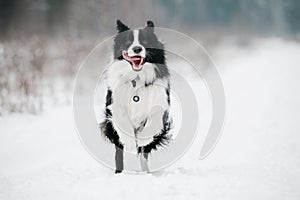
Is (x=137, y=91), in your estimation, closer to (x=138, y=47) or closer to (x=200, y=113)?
(x=138, y=47)

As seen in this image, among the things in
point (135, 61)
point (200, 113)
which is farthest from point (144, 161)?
point (200, 113)

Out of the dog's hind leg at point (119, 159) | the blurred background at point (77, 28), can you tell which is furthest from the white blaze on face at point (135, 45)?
the blurred background at point (77, 28)

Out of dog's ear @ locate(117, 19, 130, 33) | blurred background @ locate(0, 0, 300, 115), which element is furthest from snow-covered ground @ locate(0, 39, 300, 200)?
dog's ear @ locate(117, 19, 130, 33)

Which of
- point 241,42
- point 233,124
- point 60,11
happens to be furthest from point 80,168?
point 60,11

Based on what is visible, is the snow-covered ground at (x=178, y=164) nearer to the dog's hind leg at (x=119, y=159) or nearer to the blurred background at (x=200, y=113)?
the blurred background at (x=200, y=113)

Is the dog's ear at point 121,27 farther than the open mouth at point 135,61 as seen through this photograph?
Yes

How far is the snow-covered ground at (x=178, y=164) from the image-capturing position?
11.7 ft

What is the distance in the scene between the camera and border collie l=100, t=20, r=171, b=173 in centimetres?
401

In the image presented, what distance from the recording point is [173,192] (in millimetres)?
3512

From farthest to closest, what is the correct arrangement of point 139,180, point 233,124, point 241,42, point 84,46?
point 241,42 < point 84,46 < point 233,124 < point 139,180

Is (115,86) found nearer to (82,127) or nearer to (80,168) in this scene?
(80,168)

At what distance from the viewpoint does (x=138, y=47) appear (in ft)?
12.9

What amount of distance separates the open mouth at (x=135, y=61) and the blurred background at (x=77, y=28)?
4416 mm

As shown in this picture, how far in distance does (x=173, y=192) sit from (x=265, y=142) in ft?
7.92
